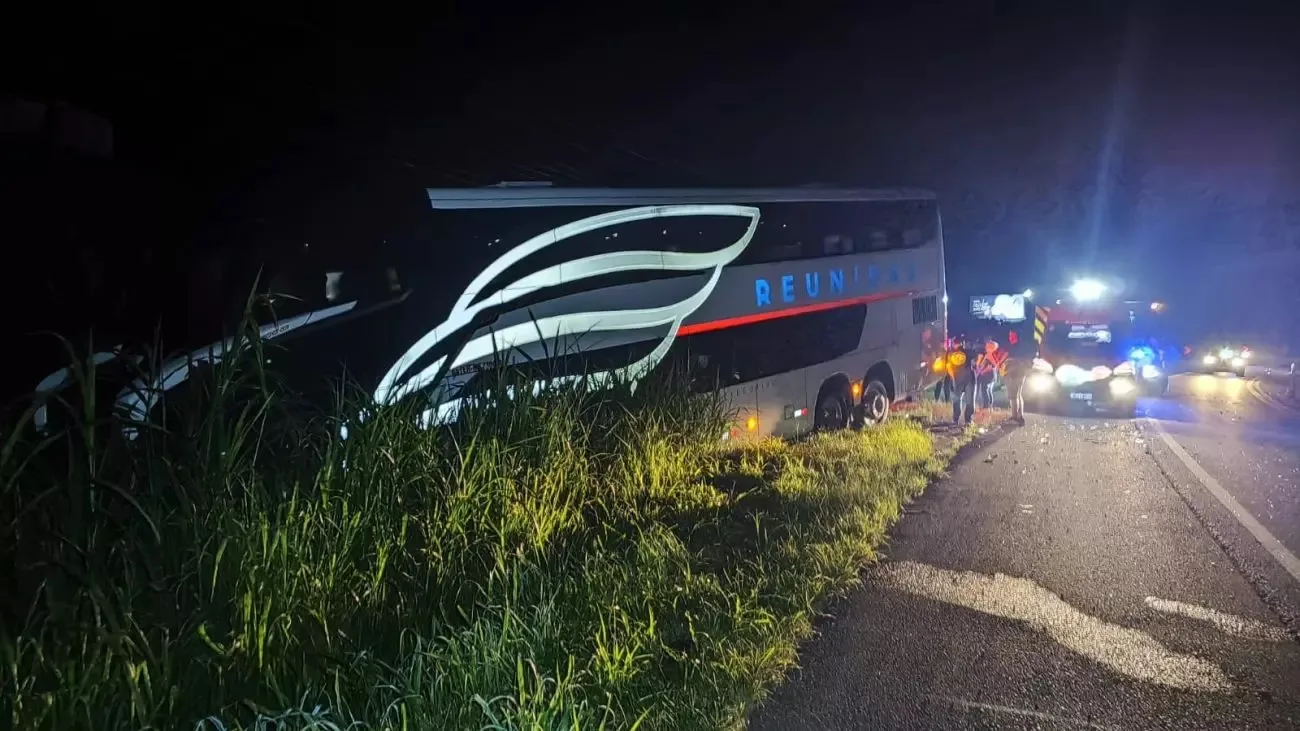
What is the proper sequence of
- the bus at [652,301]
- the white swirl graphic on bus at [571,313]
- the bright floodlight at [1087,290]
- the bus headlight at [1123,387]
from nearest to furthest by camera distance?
1. the bus at [652,301]
2. the white swirl graphic on bus at [571,313]
3. the bus headlight at [1123,387]
4. the bright floodlight at [1087,290]

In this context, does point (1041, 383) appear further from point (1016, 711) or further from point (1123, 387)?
point (1016, 711)

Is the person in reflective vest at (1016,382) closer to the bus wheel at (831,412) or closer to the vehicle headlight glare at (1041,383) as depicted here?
the vehicle headlight glare at (1041,383)

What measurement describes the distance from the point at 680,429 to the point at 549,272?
6.19ft

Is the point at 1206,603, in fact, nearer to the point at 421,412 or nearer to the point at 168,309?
the point at 421,412

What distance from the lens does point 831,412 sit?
A: 41.1 feet

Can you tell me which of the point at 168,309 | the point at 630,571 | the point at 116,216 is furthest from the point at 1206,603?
the point at 116,216

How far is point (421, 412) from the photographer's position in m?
6.38

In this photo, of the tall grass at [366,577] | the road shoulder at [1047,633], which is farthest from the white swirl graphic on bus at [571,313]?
the road shoulder at [1047,633]

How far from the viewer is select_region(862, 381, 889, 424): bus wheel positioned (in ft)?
44.0

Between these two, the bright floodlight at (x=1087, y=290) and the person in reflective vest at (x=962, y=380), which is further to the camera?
the bright floodlight at (x=1087, y=290)

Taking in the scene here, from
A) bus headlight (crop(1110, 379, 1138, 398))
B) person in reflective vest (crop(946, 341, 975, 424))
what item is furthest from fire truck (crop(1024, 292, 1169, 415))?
person in reflective vest (crop(946, 341, 975, 424))

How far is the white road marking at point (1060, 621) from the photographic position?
15.5 feet

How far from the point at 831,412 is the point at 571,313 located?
484 cm

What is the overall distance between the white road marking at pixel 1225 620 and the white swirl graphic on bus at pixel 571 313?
4.51 metres
